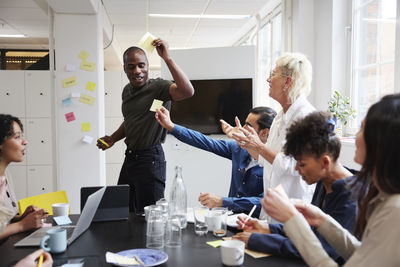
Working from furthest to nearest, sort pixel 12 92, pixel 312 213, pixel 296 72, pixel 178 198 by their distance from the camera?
pixel 12 92 < pixel 296 72 < pixel 178 198 < pixel 312 213

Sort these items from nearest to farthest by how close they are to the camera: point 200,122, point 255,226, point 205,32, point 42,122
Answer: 1. point 255,226
2. point 200,122
3. point 42,122
4. point 205,32

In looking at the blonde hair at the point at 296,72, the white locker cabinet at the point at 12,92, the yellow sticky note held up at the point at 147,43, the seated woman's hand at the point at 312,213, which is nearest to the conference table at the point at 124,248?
the seated woman's hand at the point at 312,213

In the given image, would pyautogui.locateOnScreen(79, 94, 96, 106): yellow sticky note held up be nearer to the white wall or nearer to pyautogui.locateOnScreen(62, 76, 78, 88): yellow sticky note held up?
pyautogui.locateOnScreen(62, 76, 78, 88): yellow sticky note held up

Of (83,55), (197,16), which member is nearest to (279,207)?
(83,55)

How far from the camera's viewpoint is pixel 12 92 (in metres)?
5.42

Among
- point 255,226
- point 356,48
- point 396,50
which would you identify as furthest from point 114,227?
point 356,48

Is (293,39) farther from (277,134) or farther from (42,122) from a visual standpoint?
(42,122)

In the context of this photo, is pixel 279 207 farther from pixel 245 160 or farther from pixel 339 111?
pixel 339 111

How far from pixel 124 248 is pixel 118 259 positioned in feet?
0.54

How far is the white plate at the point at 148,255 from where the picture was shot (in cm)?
125

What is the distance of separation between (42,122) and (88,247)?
452 cm

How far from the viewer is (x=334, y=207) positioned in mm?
1393

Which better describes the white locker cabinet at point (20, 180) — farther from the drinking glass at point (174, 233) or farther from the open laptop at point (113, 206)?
the drinking glass at point (174, 233)

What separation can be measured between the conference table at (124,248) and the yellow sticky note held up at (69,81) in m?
2.64
